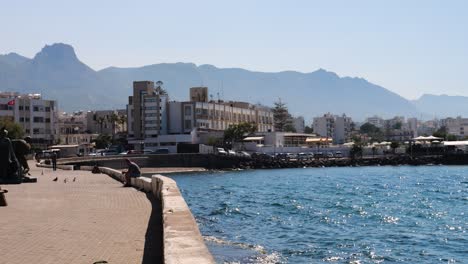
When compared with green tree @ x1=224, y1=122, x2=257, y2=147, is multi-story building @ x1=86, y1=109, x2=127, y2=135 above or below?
above

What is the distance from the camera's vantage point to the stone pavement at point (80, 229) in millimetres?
12466

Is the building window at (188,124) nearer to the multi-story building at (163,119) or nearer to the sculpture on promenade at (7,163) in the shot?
the multi-story building at (163,119)

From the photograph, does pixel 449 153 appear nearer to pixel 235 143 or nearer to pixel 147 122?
pixel 235 143

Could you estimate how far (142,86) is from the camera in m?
145

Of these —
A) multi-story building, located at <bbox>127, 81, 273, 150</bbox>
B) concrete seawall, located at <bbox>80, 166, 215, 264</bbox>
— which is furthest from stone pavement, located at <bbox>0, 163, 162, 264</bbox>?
multi-story building, located at <bbox>127, 81, 273, 150</bbox>

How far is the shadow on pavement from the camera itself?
1254 cm

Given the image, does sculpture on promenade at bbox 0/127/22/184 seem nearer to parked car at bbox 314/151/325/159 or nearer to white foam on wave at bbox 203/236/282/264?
white foam on wave at bbox 203/236/282/264

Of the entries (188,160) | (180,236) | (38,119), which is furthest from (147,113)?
(180,236)

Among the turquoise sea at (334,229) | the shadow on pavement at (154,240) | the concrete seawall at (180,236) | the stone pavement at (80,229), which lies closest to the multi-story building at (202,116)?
the turquoise sea at (334,229)

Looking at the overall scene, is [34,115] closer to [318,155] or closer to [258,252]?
[318,155]

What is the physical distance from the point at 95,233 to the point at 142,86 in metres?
132

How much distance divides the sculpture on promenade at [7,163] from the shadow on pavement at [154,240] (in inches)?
487

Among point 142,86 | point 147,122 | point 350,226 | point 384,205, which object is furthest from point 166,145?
point 350,226

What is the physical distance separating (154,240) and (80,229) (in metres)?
2.46
